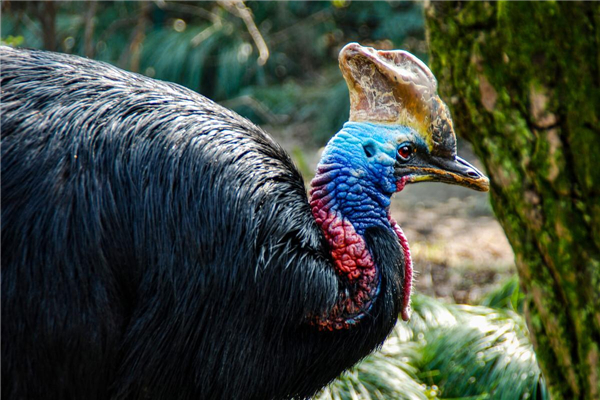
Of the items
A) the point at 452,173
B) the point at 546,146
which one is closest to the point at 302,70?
the point at 452,173

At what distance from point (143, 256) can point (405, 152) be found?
0.96 meters

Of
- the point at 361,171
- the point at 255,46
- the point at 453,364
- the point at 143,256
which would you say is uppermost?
the point at 255,46

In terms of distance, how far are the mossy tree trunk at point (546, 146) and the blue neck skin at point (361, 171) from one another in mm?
791

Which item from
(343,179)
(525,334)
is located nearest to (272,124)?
(525,334)

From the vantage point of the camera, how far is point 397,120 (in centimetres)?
275

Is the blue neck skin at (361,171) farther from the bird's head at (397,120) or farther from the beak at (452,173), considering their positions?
the beak at (452,173)

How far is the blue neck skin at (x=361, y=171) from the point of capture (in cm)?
269

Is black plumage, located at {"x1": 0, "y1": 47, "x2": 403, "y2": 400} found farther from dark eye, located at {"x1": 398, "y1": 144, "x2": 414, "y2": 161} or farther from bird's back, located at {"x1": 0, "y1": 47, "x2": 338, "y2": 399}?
dark eye, located at {"x1": 398, "y1": 144, "x2": 414, "y2": 161}

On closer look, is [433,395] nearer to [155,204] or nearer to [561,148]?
[155,204]

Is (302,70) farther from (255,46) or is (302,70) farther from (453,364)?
(453,364)

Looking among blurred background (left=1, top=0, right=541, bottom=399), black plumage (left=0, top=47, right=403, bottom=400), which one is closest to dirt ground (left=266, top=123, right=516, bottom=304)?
blurred background (left=1, top=0, right=541, bottom=399)

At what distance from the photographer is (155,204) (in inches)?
95.9

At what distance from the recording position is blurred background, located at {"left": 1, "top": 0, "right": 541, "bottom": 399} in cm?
548

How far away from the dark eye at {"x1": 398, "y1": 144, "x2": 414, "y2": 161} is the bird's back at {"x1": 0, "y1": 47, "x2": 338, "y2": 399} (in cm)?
43
